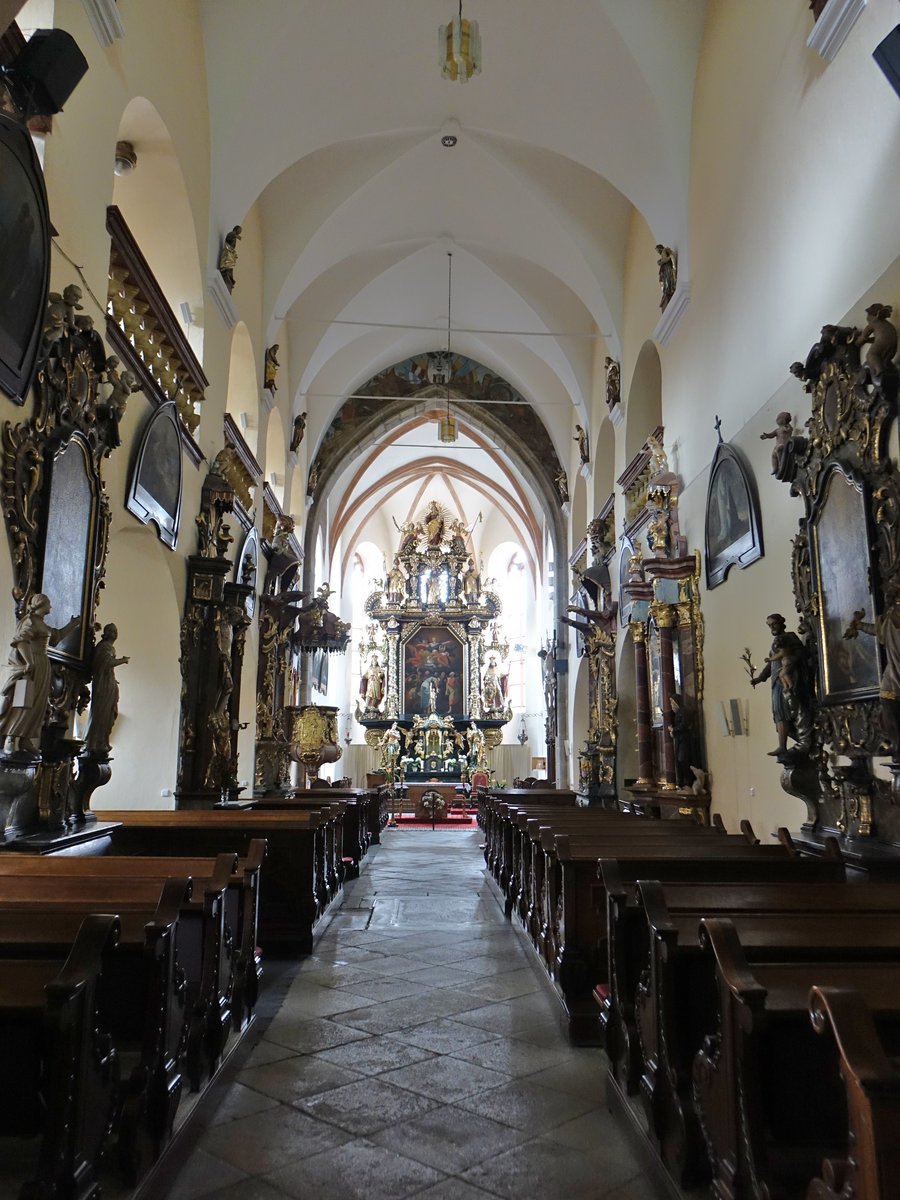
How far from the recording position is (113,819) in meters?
5.86

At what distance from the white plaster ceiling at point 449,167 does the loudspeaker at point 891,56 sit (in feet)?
15.9

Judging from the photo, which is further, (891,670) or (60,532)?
(60,532)

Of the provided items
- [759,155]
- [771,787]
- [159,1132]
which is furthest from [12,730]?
[759,155]

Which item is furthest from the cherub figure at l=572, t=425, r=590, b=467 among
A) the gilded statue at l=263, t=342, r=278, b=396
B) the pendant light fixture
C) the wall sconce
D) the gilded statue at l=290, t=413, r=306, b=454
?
the wall sconce

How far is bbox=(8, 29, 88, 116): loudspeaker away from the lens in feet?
14.5

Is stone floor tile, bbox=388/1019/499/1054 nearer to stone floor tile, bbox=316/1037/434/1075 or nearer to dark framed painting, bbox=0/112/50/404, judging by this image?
stone floor tile, bbox=316/1037/434/1075

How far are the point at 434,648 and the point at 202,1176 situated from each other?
2357cm

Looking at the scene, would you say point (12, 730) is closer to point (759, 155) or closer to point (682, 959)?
point (682, 959)

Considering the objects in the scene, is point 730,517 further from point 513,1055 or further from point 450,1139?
point 450,1139

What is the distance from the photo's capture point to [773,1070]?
2045mm

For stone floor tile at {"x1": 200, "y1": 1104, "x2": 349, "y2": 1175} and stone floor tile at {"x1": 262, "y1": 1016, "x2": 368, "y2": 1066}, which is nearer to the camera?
stone floor tile at {"x1": 200, "y1": 1104, "x2": 349, "y2": 1175}

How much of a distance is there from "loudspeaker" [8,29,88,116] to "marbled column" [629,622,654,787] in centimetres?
743

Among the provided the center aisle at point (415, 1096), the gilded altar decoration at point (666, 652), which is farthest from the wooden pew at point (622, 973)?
the gilded altar decoration at point (666, 652)

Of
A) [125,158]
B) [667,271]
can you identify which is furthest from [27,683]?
[667,271]
